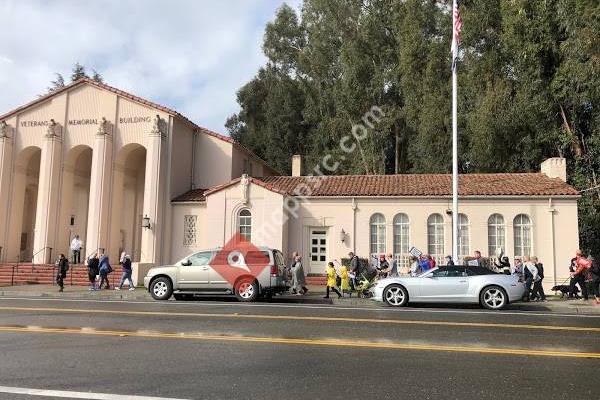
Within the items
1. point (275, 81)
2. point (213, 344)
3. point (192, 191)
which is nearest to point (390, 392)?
point (213, 344)

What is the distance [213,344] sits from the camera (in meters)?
8.17

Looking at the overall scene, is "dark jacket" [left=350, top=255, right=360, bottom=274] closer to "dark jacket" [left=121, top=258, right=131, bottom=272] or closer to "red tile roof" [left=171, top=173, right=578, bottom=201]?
"red tile roof" [left=171, top=173, right=578, bottom=201]

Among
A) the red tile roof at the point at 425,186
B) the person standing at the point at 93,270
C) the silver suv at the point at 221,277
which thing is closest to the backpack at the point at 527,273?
the red tile roof at the point at 425,186

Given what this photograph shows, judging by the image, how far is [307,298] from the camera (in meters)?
17.6

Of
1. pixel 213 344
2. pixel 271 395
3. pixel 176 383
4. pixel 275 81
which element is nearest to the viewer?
pixel 271 395

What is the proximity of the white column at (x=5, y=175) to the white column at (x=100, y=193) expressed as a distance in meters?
4.75

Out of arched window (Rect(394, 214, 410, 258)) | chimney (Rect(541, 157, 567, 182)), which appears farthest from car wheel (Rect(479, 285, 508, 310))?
chimney (Rect(541, 157, 567, 182))

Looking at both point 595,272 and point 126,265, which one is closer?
point 595,272

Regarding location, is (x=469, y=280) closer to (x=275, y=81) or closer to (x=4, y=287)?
(x=4, y=287)

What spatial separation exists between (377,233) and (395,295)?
801 cm

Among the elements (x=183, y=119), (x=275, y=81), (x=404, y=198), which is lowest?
(x=404, y=198)

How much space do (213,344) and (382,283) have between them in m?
8.05

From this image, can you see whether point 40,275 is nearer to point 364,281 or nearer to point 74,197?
point 74,197

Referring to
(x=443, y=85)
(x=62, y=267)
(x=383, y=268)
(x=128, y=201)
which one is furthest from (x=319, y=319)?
(x=443, y=85)
